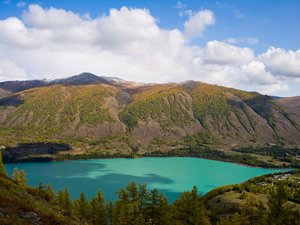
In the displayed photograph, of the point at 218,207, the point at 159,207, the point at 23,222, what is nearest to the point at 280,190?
the point at 159,207

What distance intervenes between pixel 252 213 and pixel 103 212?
1496 inches

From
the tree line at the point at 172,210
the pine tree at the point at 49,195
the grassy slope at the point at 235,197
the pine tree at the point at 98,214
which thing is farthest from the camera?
the grassy slope at the point at 235,197

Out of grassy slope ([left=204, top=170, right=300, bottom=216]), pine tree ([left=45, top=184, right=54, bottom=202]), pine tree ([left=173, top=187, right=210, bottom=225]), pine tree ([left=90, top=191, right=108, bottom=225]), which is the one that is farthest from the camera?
grassy slope ([left=204, top=170, right=300, bottom=216])

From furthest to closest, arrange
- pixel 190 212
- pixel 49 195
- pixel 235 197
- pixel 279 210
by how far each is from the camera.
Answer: pixel 235 197 → pixel 190 212 → pixel 279 210 → pixel 49 195

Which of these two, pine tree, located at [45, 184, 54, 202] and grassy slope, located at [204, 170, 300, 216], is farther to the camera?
grassy slope, located at [204, 170, 300, 216]

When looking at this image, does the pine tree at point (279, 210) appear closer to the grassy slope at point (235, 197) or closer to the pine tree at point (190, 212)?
the pine tree at point (190, 212)

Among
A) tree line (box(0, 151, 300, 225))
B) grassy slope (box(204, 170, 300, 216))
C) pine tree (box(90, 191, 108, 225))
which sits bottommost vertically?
grassy slope (box(204, 170, 300, 216))

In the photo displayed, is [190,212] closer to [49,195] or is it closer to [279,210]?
[279,210]

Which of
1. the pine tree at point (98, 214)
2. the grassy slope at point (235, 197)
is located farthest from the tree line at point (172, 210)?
the grassy slope at point (235, 197)

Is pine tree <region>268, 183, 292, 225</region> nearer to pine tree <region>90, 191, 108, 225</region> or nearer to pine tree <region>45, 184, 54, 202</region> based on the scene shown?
pine tree <region>45, 184, 54, 202</region>

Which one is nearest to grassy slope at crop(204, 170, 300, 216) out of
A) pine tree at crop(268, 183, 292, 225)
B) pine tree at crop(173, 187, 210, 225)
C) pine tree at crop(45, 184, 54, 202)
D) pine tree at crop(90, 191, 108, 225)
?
pine tree at crop(90, 191, 108, 225)

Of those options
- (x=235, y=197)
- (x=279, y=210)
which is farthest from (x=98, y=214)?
(x=235, y=197)

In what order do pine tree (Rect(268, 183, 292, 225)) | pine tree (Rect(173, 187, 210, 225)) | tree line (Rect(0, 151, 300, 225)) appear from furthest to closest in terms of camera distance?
pine tree (Rect(173, 187, 210, 225)), tree line (Rect(0, 151, 300, 225)), pine tree (Rect(268, 183, 292, 225))

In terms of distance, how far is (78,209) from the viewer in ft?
275
